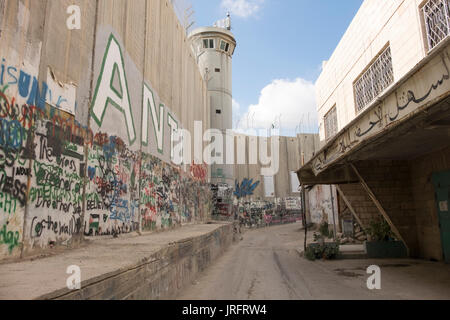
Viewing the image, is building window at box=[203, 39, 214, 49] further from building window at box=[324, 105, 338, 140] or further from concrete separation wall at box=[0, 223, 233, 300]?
concrete separation wall at box=[0, 223, 233, 300]

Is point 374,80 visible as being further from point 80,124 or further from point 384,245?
point 80,124

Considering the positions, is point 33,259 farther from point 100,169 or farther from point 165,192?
point 165,192

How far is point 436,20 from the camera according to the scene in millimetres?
7934

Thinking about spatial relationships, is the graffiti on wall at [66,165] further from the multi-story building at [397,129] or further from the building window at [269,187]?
the building window at [269,187]

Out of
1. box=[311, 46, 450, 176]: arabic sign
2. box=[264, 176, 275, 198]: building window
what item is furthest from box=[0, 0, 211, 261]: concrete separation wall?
box=[264, 176, 275, 198]: building window

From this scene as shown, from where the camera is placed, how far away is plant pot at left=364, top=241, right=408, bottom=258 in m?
10.2

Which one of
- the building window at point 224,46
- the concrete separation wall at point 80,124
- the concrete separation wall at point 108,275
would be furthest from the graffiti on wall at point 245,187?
the concrete separation wall at point 108,275

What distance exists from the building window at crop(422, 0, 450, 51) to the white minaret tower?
1881 cm

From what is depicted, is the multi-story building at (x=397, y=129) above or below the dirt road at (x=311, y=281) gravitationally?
above

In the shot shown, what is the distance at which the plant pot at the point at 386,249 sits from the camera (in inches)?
404

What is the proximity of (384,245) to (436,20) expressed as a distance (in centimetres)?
686

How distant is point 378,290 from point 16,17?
7.78 m

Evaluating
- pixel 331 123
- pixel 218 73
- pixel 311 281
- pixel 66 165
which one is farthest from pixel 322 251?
pixel 218 73
